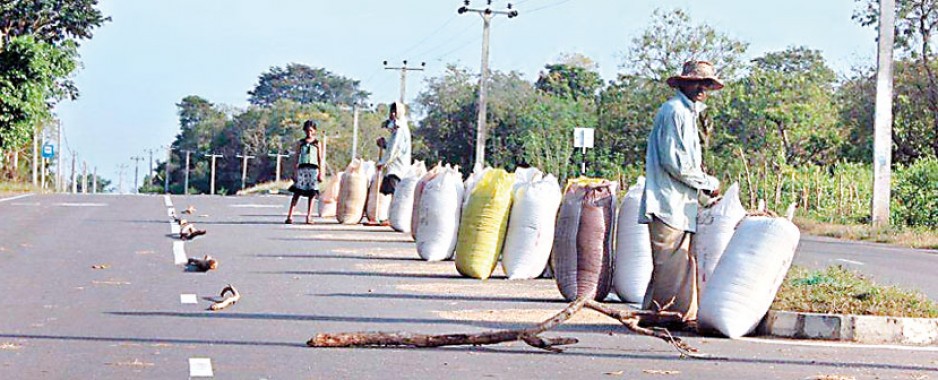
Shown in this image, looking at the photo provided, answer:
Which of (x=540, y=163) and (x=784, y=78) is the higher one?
(x=784, y=78)

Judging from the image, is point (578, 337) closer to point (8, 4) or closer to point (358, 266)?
point (358, 266)

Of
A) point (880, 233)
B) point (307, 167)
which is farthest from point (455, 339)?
point (880, 233)

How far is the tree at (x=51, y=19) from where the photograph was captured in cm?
5831

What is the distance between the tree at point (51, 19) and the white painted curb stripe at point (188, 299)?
4703 cm

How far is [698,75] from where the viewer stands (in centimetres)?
1116

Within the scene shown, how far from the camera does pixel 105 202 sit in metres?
33.1

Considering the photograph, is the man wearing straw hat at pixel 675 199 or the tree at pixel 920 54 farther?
the tree at pixel 920 54

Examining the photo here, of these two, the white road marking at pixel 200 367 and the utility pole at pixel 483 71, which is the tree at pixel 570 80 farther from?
the white road marking at pixel 200 367

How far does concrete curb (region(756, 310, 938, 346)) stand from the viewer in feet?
35.8

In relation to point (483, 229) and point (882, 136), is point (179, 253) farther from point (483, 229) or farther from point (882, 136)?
point (882, 136)

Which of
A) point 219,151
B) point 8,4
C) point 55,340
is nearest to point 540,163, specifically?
point 8,4

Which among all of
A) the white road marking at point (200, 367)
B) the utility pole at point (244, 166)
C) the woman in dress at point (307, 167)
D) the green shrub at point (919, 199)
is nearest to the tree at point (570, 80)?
the utility pole at point (244, 166)

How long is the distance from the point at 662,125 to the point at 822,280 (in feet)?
8.19

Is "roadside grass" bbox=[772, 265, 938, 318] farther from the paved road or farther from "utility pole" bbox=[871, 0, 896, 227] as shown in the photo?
"utility pole" bbox=[871, 0, 896, 227]
